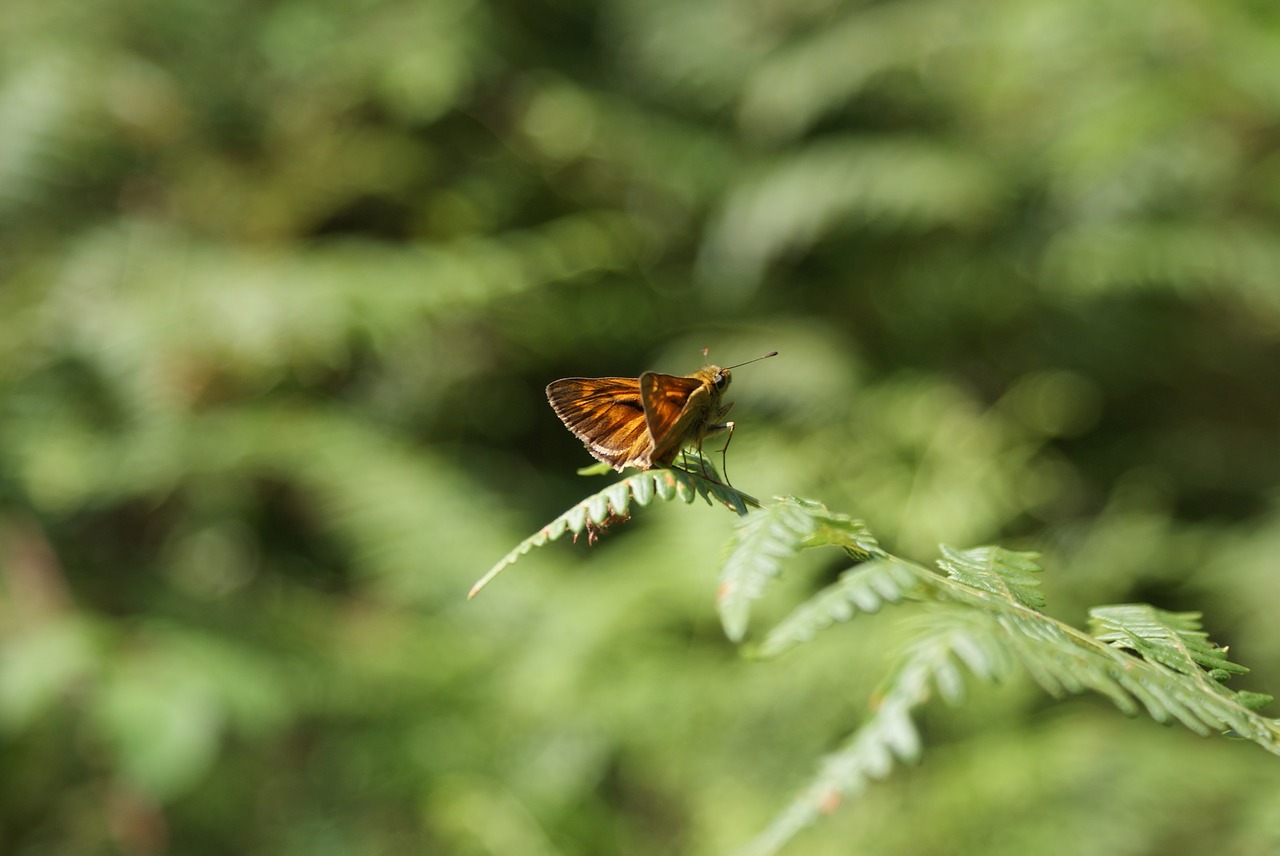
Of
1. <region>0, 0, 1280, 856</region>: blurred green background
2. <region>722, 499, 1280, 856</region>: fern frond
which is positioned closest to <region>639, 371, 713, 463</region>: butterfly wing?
<region>722, 499, 1280, 856</region>: fern frond

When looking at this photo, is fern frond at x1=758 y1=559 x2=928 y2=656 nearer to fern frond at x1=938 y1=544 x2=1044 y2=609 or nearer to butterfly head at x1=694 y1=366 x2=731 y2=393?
fern frond at x1=938 y1=544 x2=1044 y2=609

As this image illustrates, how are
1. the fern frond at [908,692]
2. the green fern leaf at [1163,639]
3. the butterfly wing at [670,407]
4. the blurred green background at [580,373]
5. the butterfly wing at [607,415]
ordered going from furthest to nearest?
the blurred green background at [580,373] < the butterfly wing at [607,415] < the butterfly wing at [670,407] < the green fern leaf at [1163,639] < the fern frond at [908,692]

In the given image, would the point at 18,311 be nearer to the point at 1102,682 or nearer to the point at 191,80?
the point at 191,80

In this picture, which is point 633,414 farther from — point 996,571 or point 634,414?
point 996,571

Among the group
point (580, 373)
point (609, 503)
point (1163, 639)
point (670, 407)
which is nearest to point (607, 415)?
point (670, 407)

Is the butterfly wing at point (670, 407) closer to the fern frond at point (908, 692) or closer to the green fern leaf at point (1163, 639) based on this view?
Result: the fern frond at point (908, 692)

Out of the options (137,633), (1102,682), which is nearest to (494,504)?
(137,633)

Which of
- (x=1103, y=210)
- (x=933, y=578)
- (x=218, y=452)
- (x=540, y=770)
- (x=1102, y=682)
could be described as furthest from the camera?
(x=1103, y=210)

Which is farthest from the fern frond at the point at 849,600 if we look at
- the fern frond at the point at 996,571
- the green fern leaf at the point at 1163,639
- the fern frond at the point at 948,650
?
the green fern leaf at the point at 1163,639
